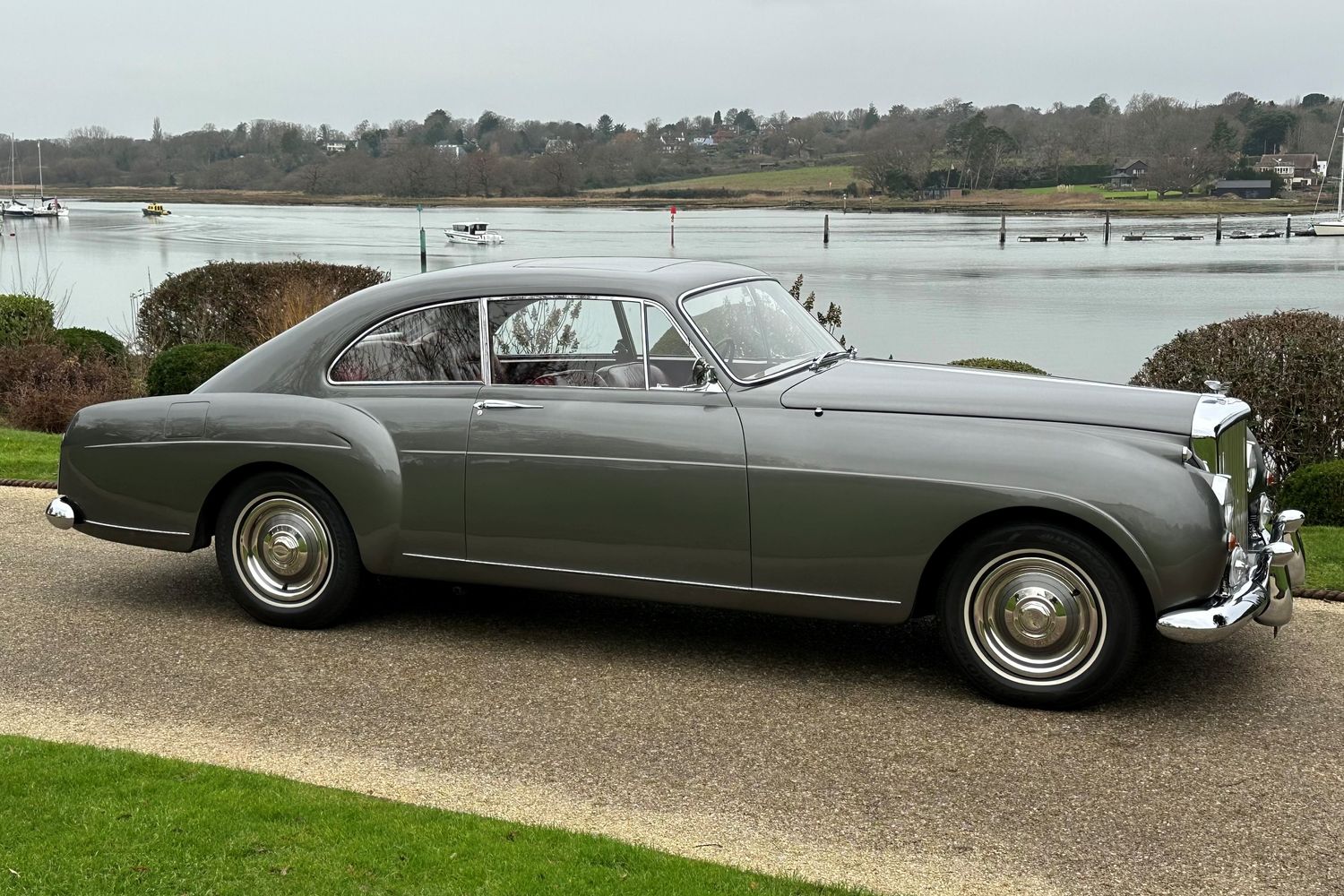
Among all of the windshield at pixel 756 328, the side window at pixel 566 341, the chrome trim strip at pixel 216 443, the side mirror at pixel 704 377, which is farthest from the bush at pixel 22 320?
the side mirror at pixel 704 377

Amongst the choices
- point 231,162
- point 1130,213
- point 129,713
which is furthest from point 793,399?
point 231,162

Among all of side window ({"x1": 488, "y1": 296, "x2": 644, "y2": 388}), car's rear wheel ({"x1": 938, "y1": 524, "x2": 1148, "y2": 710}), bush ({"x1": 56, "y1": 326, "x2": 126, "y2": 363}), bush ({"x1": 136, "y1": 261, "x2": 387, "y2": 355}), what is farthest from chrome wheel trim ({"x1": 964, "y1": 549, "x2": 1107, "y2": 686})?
bush ({"x1": 136, "y1": 261, "x2": 387, "y2": 355})

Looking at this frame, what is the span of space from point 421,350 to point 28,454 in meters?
6.83

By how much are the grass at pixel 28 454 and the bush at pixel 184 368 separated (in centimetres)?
150

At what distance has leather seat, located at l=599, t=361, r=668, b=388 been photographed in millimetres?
5793

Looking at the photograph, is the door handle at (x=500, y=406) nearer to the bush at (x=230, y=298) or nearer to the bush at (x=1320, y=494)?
the bush at (x=1320, y=494)

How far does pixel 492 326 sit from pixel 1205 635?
3184 millimetres

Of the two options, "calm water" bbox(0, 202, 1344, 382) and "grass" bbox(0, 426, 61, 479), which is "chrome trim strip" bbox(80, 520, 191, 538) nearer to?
"grass" bbox(0, 426, 61, 479)

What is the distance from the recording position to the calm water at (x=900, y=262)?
3494 cm

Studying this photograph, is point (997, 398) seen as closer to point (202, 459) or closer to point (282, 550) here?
point (282, 550)

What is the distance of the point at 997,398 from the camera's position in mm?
5484

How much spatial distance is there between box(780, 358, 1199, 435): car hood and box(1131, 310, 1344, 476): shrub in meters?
4.81

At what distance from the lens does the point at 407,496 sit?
239 inches

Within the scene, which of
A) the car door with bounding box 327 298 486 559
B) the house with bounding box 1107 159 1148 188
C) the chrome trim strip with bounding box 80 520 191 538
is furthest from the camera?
the house with bounding box 1107 159 1148 188
